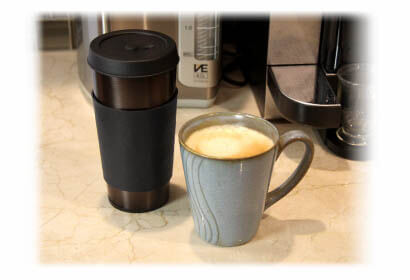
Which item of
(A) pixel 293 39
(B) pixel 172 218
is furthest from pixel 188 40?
(B) pixel 172 218

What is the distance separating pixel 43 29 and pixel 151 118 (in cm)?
40

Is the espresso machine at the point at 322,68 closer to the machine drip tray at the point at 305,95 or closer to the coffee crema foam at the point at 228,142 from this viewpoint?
the machine drip tray at the point at 305,95

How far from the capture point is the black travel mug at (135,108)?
554 millimetres

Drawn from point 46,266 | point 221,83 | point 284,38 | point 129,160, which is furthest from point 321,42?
point 46,266

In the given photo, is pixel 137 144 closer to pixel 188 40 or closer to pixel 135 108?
pixel 135 108

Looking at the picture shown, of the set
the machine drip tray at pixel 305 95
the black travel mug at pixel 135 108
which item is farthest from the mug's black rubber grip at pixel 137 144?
the machine drip tray at pixel 305 95

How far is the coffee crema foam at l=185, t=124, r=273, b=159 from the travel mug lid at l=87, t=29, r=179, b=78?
0.07 metres

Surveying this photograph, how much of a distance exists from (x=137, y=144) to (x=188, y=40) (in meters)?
0.21

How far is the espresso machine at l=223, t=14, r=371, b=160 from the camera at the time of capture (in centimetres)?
71

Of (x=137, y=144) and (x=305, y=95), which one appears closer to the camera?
(x=137, y=144)

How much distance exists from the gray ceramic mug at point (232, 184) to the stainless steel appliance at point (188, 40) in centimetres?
18

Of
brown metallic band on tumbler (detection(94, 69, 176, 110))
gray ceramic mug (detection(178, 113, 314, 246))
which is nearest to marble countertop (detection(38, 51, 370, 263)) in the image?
gray ceramic mug (detection(178, 113, 314, 246))

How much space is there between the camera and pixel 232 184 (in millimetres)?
547

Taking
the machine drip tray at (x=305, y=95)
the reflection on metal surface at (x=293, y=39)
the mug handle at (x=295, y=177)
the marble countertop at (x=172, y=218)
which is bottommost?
the marble countertop at (x=172, y=218)
